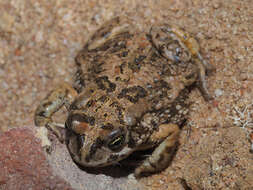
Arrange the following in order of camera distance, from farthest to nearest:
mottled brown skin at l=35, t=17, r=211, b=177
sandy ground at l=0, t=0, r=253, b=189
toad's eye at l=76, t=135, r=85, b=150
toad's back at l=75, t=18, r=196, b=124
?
sandy ground at l=0, t=0, r=253, b=189 → toad's back at l=75, t=18, r=196, b=124 → mottled brown skin at l=35, t=17, r=211, b=177 → toad's eye at l=76, t=135, r=85, b=150

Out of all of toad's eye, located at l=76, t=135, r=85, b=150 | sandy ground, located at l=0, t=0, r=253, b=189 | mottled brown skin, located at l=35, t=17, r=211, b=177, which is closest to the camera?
toad's eye, located at l=76, t=135, r=85, b=150

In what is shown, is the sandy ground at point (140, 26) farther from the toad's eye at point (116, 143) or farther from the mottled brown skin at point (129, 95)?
the toad's eye at point (116, 143)

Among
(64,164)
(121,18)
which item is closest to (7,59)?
(121,18)

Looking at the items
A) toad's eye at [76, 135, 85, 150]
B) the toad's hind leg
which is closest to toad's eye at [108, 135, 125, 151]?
toad's eye at [76, 135, 85, 150]

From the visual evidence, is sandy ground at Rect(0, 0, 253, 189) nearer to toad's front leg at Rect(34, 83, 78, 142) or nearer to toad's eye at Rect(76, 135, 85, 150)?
toad's front leg at Rect(34, 83, 78, 142)

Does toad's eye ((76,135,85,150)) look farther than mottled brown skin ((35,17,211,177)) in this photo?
No

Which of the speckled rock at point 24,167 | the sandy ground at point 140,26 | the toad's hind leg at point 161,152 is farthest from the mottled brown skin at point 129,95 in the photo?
the speckled rock at point 24,167
